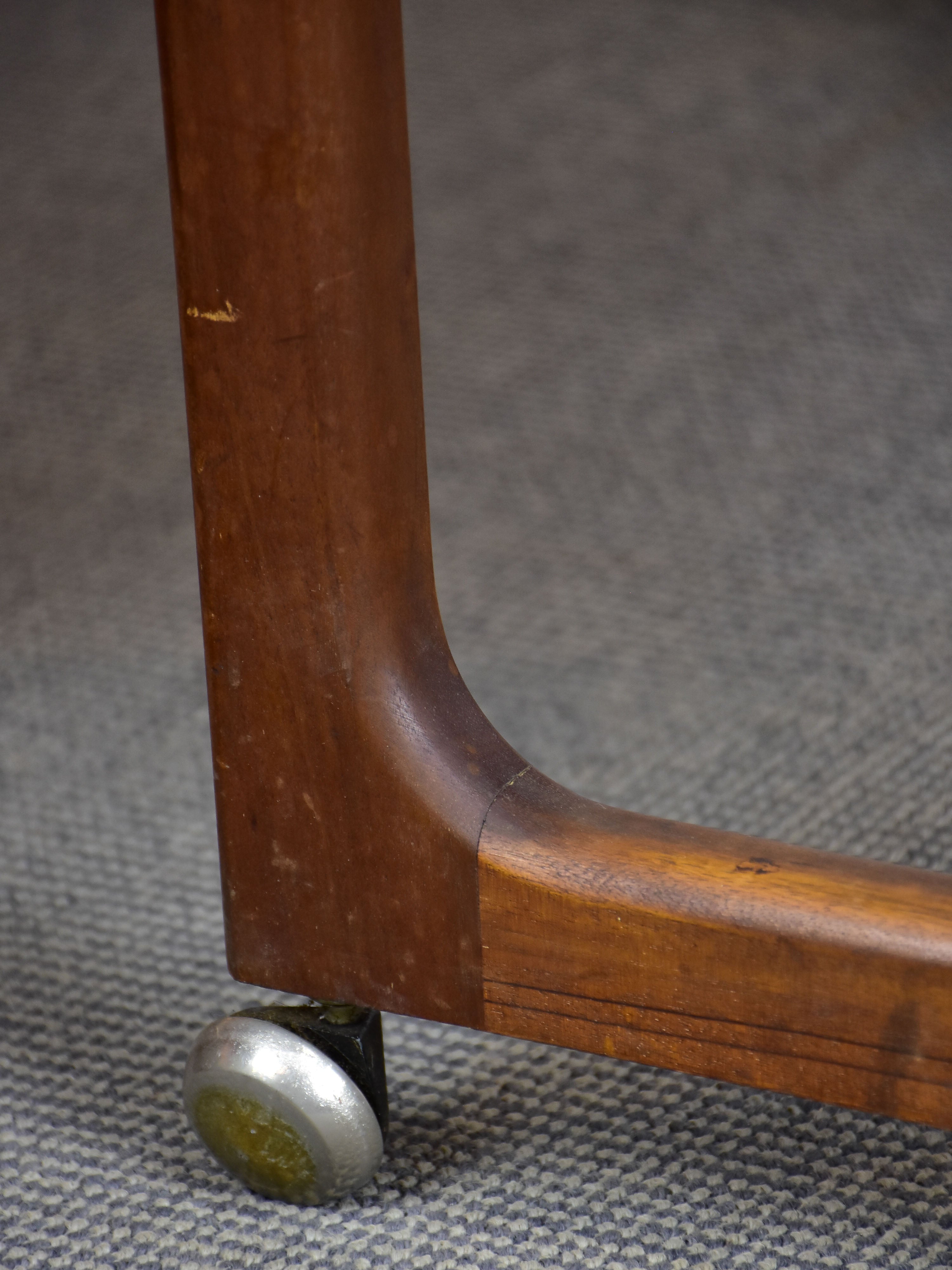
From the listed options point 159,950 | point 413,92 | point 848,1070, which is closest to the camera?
point 848,1070

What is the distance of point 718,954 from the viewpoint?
0.34 meters

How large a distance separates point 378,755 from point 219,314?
4.4 inches

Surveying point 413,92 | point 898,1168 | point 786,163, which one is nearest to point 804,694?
point 898,1168

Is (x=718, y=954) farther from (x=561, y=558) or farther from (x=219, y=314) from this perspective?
(x=561, y=558)

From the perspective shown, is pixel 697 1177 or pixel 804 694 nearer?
pixel 697 1177

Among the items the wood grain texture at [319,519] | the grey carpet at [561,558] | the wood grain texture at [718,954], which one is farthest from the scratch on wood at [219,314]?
the grey carpet at [561,558]

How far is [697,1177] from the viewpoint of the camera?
Result: 0.42m

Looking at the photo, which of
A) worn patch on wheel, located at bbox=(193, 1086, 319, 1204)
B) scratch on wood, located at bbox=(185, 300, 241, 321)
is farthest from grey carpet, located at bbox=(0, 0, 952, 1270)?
scratch on wood, located at bbox=(185, 300, 241, 321)

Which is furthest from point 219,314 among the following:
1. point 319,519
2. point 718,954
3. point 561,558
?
point 561,558

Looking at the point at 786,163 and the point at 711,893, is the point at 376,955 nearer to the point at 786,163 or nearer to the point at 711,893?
the point at 711,893

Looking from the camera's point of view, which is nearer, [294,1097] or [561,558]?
[294,1097]

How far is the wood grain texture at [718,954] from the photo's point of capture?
12.8 inches

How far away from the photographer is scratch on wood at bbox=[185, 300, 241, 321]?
1.12 ft

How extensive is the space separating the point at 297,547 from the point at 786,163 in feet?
3.07
